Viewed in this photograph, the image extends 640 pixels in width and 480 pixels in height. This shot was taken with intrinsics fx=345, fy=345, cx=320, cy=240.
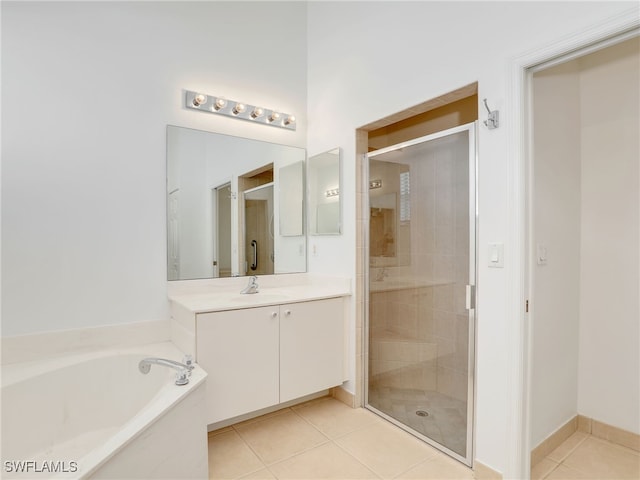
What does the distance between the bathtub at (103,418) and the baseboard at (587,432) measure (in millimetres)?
1777

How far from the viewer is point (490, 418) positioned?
5.46 feet

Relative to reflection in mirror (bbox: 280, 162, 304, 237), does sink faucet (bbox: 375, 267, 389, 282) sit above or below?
below

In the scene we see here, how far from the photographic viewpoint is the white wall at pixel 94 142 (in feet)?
6.27

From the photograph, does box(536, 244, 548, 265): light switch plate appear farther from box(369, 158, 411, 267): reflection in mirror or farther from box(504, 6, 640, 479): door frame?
box(369, 158, 411, 267): reflection in mirror

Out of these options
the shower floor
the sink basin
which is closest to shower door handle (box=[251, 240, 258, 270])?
the sink basin

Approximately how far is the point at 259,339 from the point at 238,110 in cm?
170

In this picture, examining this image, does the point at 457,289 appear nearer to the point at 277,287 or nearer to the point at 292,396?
the point at 292,396

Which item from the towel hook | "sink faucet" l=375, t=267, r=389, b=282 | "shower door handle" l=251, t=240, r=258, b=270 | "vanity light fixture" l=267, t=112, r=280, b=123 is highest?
"vanity light fixture" l=267, t=112, r=280, b=123

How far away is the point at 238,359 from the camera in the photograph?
2.00 meters

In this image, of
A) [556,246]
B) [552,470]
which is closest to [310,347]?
[552,470]

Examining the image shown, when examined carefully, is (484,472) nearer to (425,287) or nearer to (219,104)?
(425,287)

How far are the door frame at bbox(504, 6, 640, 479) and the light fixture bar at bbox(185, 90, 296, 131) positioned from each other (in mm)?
1742

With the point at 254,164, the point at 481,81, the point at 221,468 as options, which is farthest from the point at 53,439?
the point at 481,81

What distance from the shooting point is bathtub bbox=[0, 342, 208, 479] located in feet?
4.22
